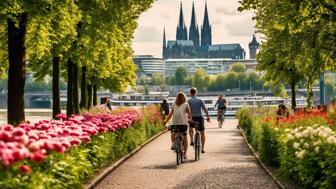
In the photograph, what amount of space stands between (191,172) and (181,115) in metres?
2.14

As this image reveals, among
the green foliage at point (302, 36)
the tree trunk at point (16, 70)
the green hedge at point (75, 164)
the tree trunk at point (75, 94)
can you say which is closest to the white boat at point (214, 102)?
the green foliage at point (302, 36)

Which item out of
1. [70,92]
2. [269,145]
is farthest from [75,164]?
[70,92]

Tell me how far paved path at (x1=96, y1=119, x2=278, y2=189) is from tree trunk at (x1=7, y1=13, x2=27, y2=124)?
3.58 m

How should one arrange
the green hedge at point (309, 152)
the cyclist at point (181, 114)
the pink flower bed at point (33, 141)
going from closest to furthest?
the pink flower bed at point (33, 141), the green hedge at point (309, 152), the cyclist at point (181, 114)

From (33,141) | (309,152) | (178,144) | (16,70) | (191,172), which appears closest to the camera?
(33,141)

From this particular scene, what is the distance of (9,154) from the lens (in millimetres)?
6867

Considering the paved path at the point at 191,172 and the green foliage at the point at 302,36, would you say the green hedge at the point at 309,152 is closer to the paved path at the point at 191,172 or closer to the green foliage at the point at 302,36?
the paved path at the point at 191,172

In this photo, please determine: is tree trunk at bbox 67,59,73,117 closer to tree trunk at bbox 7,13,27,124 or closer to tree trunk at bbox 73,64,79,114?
tree trunk at bbox 73,64,79,114

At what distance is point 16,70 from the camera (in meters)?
19.0

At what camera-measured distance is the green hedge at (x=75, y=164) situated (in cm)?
750

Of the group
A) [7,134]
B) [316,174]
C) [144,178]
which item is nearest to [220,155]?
[144,178]

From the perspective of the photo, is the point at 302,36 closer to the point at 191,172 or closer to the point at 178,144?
the point at 178,144

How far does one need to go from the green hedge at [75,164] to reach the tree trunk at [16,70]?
310cm

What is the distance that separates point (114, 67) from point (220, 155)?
1772 centimetres
